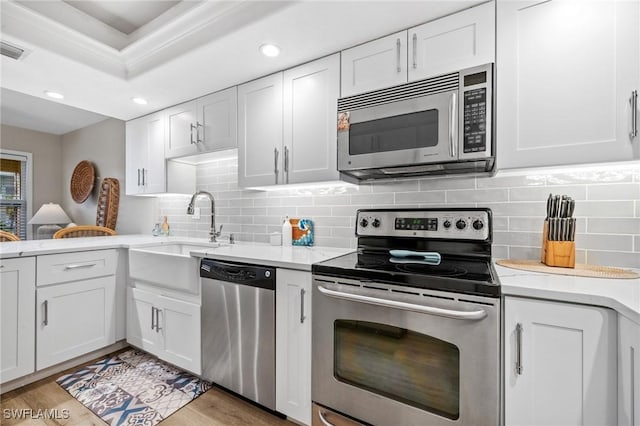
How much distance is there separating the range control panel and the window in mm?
5185

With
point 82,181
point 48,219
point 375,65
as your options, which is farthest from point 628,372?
point 48,219

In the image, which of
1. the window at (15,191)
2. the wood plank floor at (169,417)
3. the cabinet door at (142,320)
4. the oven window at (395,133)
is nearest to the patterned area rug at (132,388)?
the wood plank floor at (169,417)

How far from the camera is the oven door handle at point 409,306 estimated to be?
Answer: 107 centimetres

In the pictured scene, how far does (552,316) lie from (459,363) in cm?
36

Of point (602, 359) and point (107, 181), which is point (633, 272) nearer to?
point (602, 359)

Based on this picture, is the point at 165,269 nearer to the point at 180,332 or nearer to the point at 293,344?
the point at 180,332

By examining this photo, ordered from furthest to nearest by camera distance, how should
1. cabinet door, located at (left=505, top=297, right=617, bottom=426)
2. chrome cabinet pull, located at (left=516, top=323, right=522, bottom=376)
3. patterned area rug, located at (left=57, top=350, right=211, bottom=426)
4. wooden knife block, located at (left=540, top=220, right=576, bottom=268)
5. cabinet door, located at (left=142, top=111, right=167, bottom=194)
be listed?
cabinet door, located at (left=142, top=111, right=167, bottom=194) → patterned area rug, located at (left=57, top=350, right=211, bottom=426) → wooden knife block, located at (left=540, top=220, right=576, bottom=268) → chrome cabinet pull, located at (left=516, top=323, right=522, bottom=376) → cabinet door, located at (left=505, top=297, right=617, bottom=426)

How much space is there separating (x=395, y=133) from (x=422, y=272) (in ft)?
2.42

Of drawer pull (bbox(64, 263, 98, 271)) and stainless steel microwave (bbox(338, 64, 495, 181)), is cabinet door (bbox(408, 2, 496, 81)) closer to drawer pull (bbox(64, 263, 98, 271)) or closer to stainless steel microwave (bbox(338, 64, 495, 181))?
stainless steel microwave (bbox(338, 64, 495, 181))

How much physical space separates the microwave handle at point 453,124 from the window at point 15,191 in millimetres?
5659

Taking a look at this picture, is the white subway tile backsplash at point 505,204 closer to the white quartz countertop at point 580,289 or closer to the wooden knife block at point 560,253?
the wooden knife block at point 560,253

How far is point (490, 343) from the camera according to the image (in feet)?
3.49

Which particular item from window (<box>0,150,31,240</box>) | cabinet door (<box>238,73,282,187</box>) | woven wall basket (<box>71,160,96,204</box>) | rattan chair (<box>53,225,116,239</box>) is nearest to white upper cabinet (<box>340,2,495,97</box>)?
cabinet door (<box>238,73,282,187</box>)

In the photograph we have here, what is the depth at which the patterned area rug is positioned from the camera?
1.66m
